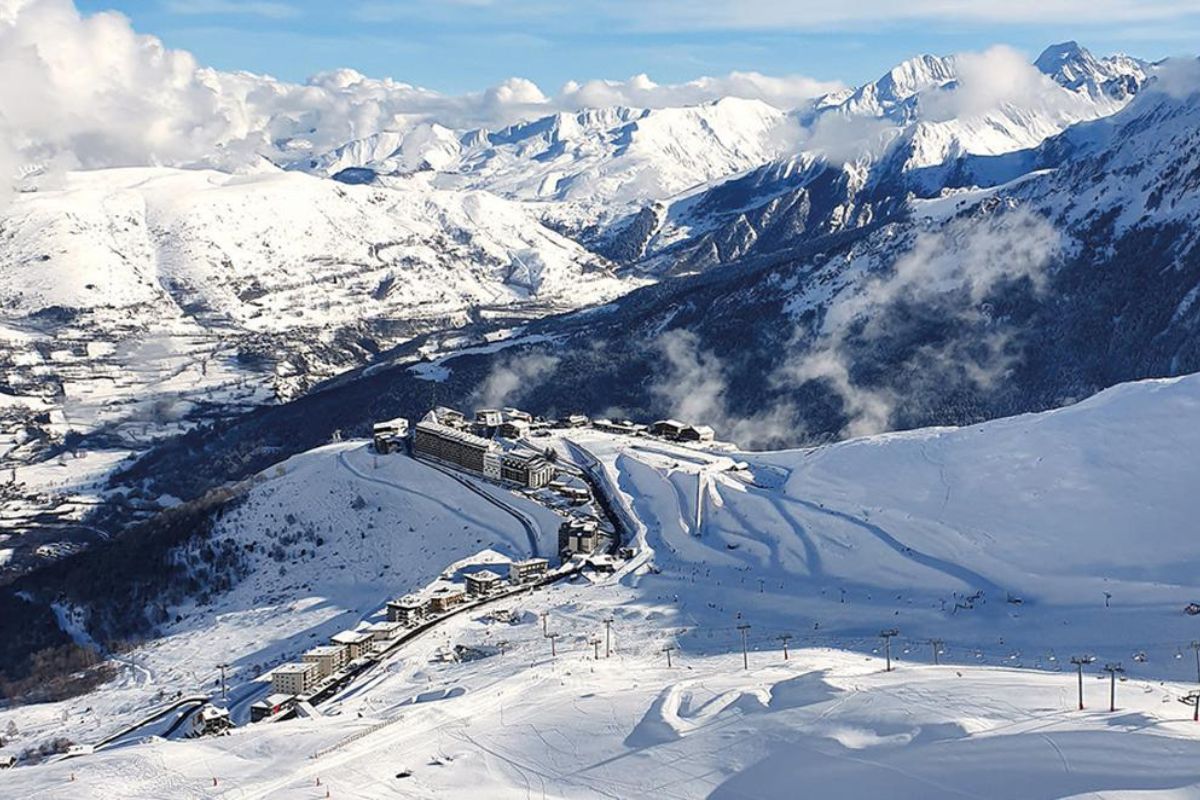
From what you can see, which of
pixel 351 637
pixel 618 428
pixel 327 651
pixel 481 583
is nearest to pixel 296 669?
pixel 327 651

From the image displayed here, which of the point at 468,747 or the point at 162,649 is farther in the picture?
the point at 162,649

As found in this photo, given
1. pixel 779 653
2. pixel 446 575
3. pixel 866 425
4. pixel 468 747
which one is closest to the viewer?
pixel 468 747

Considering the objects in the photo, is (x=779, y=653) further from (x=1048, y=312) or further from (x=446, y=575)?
(x=1048, y=312)

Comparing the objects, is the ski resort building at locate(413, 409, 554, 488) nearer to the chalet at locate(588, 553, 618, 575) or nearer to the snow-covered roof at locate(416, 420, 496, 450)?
the snow-covered roof at locate(416, 420, 496, 450)

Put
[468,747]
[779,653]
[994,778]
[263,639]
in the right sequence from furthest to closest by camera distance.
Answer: [263,639], [779,653], [468,747], [994,778]

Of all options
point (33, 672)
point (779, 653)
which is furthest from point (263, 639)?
point (779, 653)

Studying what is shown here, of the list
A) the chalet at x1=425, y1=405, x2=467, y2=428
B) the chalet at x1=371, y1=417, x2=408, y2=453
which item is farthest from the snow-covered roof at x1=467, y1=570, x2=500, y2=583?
the chalet at x1=425, y1=405, x2=467, y2=428

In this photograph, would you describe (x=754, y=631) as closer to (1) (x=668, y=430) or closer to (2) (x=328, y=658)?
(2) (x=328, y=658)
